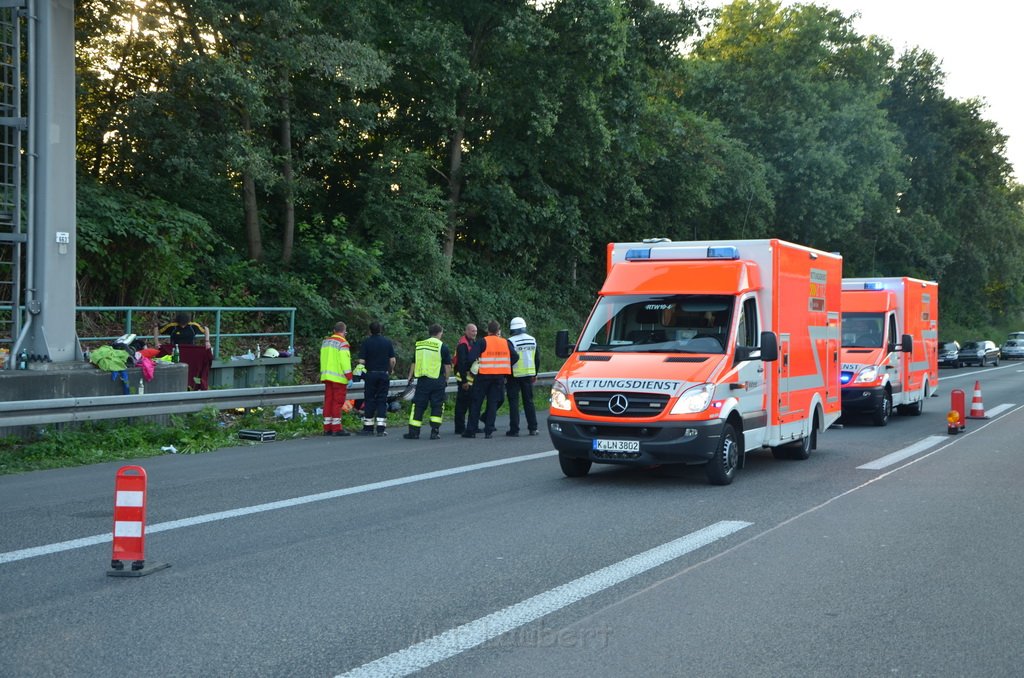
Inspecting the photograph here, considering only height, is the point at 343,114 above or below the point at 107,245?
above

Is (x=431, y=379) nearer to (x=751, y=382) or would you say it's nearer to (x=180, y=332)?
(x=180, y=332)

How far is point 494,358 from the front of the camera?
54.0ft

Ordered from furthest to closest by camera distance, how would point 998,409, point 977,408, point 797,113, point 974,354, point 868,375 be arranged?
point 974,354 < point 797,113 < point 998,409 < point 977,408 < point 868,375

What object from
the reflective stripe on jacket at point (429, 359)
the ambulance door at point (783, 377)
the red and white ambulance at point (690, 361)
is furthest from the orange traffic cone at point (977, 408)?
the reflective stripe on jacket at point (429, 359)

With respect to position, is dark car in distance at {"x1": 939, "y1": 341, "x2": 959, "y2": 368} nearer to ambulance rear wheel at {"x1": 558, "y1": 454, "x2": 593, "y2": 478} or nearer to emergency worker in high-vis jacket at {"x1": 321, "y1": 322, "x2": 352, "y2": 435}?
emergency worker in high-vis jacket at {"x1": 321, "y1": 322, "x2": 352, "y2": 435}

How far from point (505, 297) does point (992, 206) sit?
1783 inches

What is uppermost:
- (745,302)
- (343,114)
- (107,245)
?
(343,114)

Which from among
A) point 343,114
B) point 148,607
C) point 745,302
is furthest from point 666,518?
point 343,114

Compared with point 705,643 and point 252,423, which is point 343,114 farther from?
point 705,643

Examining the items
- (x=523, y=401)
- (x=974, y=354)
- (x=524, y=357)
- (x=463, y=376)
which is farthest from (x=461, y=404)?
(x=974, y=354)

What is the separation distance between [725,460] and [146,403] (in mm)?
7745

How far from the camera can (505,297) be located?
31.8 m

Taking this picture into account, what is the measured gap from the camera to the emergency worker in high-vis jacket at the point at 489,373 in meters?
16.4

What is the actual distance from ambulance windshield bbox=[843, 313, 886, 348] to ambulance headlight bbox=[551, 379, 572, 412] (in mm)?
10247
